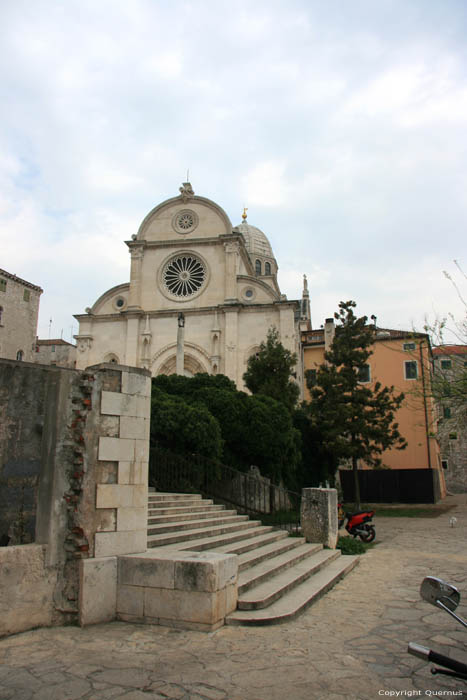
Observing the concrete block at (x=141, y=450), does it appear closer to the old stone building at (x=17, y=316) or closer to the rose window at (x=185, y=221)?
the old stone building at (x=17, y=316)

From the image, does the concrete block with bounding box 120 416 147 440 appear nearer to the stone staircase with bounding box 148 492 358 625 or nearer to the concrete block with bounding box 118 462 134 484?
the concrete block with bounding box 118 462 134 484

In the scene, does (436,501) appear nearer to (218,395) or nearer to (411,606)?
(218,395)

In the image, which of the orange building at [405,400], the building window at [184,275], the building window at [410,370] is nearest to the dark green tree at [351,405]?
the orange building at [405,400]

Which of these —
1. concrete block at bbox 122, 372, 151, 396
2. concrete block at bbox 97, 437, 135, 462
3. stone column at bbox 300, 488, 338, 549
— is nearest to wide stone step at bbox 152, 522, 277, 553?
stone column at bbox 300, 488, 338, 549

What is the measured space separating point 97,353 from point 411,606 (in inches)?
1264

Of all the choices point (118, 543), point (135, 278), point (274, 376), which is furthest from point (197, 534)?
point (135, 278)

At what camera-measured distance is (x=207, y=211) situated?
121 ft

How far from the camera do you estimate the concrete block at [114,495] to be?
222 inches

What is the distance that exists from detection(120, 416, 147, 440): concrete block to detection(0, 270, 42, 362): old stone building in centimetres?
2411

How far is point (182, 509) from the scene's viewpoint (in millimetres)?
9359

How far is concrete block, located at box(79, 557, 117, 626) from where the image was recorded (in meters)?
5.29

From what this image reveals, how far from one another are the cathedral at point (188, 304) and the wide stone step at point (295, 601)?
24417 mm

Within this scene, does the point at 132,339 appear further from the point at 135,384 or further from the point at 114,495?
the point at 114,495

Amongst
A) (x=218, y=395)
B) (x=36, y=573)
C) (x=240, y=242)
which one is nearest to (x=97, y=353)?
(x=240, y=242)
